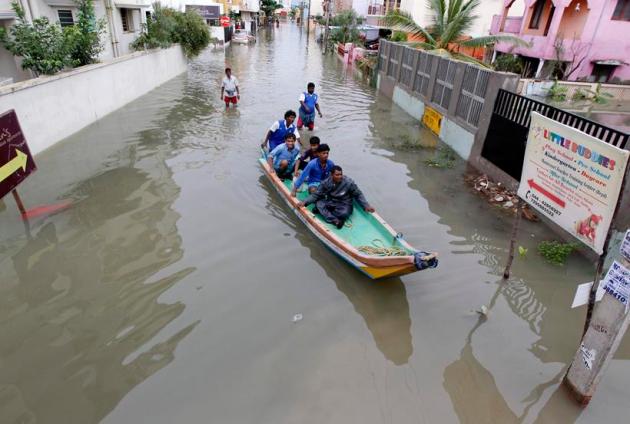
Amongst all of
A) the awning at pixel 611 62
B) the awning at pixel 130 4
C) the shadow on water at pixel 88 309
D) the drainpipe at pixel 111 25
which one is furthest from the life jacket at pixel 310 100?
the awning at pixel 611 62

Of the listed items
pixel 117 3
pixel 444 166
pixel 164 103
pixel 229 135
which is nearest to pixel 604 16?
pixel 444 166

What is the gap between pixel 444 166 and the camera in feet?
36.6

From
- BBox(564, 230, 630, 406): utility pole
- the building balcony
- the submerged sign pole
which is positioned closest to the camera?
BBox(564, 230, 630, 406): utility pole

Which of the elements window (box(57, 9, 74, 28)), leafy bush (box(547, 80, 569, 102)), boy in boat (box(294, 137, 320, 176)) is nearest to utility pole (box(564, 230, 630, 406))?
boy in boat (box(294, 137, 320, 176))

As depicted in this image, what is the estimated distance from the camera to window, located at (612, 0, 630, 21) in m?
17.3

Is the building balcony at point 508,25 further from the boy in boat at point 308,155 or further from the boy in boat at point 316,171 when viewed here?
the boy in boat at point 316,171

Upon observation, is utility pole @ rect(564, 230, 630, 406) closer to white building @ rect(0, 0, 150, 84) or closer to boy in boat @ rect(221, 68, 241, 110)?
white building @ rect(0, 0, 150, 84)

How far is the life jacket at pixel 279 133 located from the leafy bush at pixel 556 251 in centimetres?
603

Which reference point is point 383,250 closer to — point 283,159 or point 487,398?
point 487,398

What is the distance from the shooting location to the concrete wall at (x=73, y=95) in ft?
33.0

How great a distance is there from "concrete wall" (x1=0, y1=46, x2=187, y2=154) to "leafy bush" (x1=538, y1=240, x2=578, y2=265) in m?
11.8

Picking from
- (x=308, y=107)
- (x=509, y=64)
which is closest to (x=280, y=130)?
(x=308, y=107)

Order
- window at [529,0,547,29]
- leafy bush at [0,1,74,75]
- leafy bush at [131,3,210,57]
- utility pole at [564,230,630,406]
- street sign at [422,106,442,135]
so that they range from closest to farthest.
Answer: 1. utility pole at [564,230,630,406]
2. leafy bush at [0,1,74,75]
3. street sign at [422,106,442,135]
4. leafy bush at [131,3,210,57]
5. window at [529,0,547,29]

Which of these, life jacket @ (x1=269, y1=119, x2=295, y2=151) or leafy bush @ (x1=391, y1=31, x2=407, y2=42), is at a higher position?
leafy bush @ (x1=391, y1=31, x2=407, y2=42)
